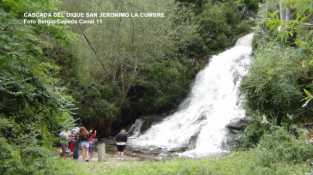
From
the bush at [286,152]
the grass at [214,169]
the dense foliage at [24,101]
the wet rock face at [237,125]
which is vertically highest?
the dense foliage at [24,101]

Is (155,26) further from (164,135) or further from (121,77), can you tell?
(164,135)

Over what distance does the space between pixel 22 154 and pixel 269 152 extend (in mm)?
6368

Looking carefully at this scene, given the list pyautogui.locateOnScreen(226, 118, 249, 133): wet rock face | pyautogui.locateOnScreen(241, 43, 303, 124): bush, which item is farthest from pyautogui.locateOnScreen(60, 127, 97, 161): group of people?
pyautogui.locateOnScreen(226, 118, 249, 133): wet rock face

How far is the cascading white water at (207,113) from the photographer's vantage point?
59.4ft

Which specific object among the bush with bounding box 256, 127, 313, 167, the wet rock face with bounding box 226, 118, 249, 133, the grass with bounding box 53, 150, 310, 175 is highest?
the wet rock face with bounding box 226, 118, 249, 133

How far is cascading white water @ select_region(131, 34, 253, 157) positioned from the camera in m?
18.1

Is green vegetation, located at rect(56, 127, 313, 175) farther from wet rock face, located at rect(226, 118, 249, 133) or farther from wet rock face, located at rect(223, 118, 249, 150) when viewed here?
wet rock face, located at rect(226, 118, 249, 133)

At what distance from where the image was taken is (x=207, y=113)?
20.4 meters

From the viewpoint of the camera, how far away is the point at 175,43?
24.1 metres

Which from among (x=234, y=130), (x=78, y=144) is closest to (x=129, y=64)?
(x=234, y=130)

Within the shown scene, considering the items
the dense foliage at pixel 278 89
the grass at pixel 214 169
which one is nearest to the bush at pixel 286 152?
the grass at pixel 214 169

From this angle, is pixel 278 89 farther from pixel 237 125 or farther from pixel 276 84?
pixel 237 125

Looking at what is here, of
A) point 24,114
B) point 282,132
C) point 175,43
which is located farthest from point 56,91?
point 175,43

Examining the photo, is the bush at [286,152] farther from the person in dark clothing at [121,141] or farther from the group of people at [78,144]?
the person in dark clothing at [121,141]
